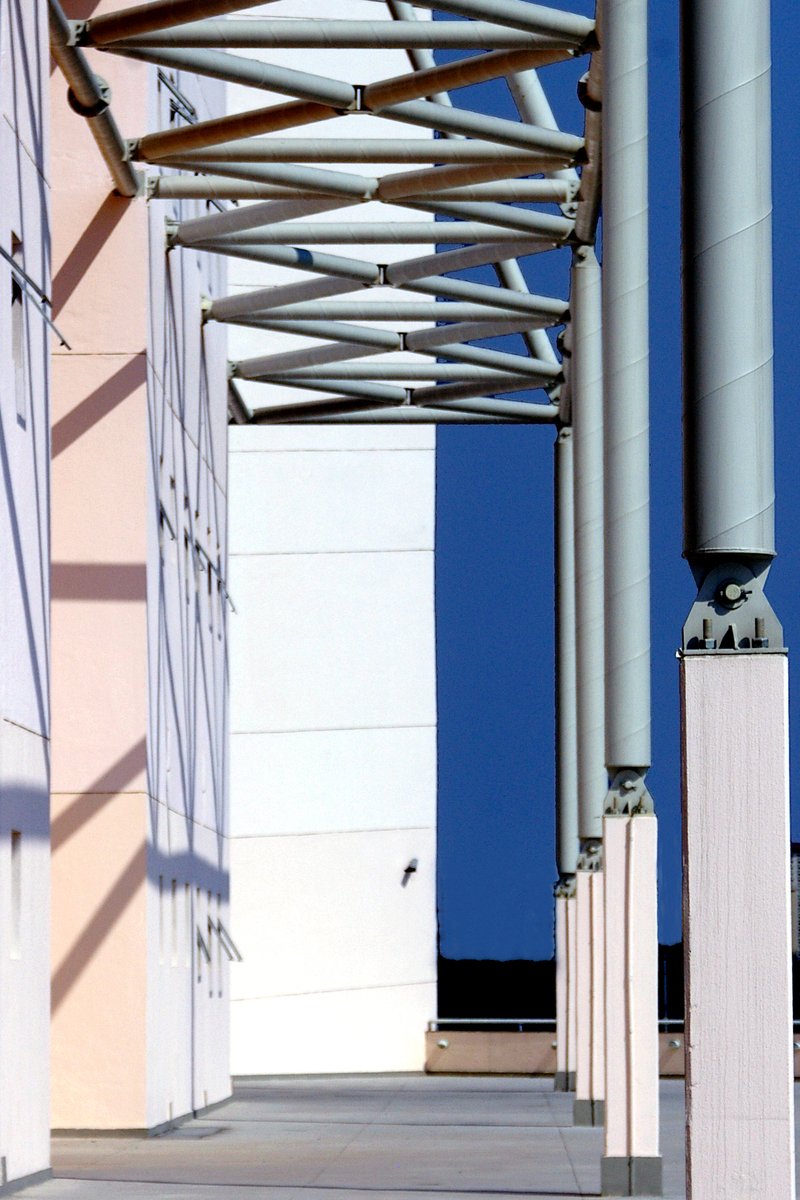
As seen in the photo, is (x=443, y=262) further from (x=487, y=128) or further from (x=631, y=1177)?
(x=631, y=1177)

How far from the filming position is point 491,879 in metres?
45.9

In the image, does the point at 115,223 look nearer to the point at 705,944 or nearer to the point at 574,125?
the point at 705,944

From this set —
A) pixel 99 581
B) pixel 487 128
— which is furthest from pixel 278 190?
pixel 99 581

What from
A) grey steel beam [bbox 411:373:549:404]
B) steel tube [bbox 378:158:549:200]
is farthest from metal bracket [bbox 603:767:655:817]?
grey steel beam [bbox 411:373:549:404]

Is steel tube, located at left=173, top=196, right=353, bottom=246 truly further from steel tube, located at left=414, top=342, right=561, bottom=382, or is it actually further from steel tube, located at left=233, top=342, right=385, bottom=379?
steel tube, located at left=414, top=342, right=561, bottom=382

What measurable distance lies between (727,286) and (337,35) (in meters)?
11.3

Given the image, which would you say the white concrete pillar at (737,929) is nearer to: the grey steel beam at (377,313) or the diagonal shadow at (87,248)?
the diagonal shadow at (87,248)

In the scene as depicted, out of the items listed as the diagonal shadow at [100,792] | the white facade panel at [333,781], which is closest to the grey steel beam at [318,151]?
the diagonal shadow at [100,792]

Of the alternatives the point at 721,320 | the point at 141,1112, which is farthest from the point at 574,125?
the point at 721,320

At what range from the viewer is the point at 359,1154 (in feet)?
60.2

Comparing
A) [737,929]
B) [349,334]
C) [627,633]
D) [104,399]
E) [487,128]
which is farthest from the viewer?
[349,334]

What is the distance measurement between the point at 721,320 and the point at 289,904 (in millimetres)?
29164

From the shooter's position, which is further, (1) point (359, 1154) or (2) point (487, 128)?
(2) point (487, 128)

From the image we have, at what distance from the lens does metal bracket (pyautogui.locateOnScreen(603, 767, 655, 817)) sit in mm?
15656
